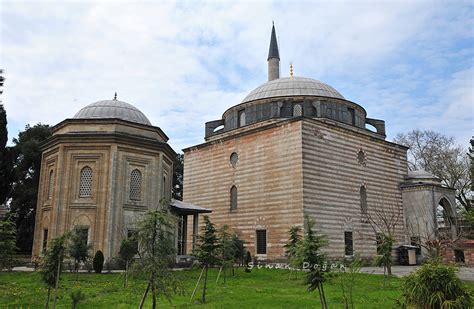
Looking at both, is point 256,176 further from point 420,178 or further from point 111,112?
point 420,178

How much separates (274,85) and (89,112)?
45.0 ft

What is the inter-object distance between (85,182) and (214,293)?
1078 cm

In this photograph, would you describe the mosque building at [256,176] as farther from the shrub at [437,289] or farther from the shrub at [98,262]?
the shrub at [437,289]

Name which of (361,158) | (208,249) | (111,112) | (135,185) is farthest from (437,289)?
(361,158)

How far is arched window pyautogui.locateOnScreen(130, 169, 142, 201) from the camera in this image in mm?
22344

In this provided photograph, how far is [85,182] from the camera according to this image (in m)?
21.7

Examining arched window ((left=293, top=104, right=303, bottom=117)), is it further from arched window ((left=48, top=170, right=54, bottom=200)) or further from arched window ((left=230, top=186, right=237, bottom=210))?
arched window ((left=48, top=170, right=54, bottom=200))

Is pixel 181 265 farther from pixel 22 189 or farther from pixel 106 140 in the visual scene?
pixel 22 189

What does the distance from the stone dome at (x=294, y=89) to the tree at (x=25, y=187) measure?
16.4m

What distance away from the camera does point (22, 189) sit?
3167 centimetres

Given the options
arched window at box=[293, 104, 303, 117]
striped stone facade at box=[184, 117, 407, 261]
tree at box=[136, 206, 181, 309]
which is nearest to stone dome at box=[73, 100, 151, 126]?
striped stone facade at box=[184, 117, 407, 261]

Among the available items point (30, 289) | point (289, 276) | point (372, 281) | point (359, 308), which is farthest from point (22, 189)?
point (359, 308)

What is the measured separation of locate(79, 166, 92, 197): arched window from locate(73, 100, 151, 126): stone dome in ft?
10.2

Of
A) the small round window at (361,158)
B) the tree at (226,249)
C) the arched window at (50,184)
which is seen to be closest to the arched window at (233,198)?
the small round window at (361,158)
